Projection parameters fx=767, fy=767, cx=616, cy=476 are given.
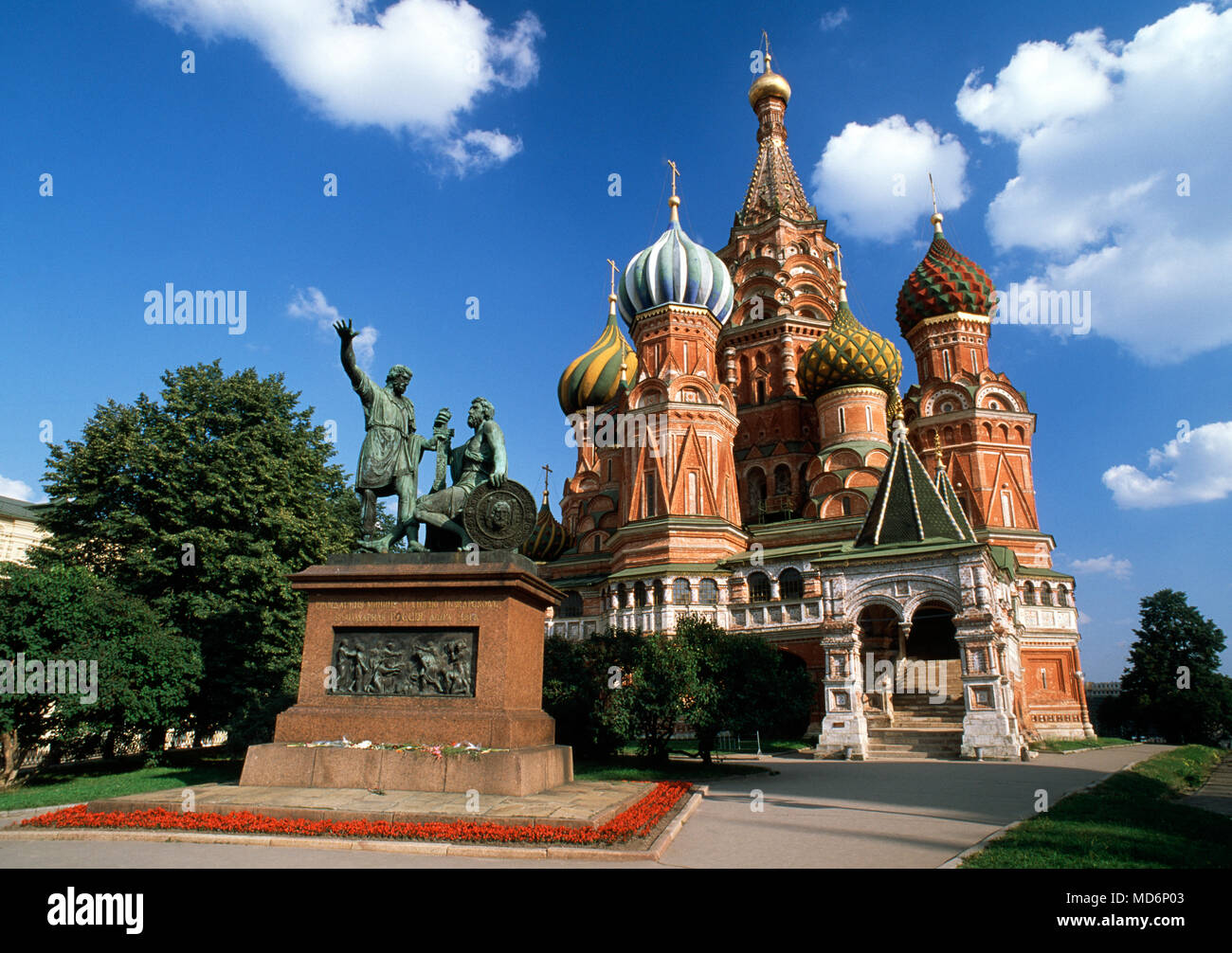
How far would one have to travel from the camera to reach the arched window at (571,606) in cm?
3416

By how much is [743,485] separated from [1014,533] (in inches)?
474

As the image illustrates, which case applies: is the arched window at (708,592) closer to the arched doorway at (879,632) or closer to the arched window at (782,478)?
the arched doorway at (879,632)

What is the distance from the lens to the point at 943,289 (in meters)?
35.8

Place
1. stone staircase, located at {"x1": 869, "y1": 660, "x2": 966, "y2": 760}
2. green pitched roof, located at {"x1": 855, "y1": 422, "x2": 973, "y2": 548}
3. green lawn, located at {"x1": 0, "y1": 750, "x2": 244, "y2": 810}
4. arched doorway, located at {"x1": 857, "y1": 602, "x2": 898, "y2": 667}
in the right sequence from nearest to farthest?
green lawn, located at {"x1": 0, "y1": 750, "x2": 244, "y2": 810} < stone staircase, located at {"x1": 869, "y1": 660, "x2": 966, "y2": 760} < green pitched roof, located at {"x1": 855, "y1": 422, "x2": 973, "y2": 548} < arched doorway, located at {"x1": 857, "y1": 602, "x2": 898, "y2": 667}

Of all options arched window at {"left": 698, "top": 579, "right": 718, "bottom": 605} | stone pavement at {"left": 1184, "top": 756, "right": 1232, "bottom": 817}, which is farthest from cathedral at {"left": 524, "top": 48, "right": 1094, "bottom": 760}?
stone pavement at {"left": 1184, "top": 756, "right": 1232, "bottom": 817}

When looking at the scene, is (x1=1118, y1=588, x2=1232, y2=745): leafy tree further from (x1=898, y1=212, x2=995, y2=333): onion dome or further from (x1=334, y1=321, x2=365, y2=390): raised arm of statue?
(x1=334, y1=321, x2=365, y2=390): raised arm of statue

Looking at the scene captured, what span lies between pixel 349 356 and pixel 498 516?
3.04m

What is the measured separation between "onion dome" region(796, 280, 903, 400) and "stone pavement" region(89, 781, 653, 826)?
28589 millimetres

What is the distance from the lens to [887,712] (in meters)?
21.2

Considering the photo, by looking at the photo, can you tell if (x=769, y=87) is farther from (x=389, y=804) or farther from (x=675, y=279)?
(x=389, y=804)

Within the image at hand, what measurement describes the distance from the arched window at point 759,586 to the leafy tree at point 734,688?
11.7 metres

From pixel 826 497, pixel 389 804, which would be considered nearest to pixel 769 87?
pixel 826 497

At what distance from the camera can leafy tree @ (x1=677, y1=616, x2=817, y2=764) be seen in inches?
583

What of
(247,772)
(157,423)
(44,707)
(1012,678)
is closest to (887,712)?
(1012,678)
